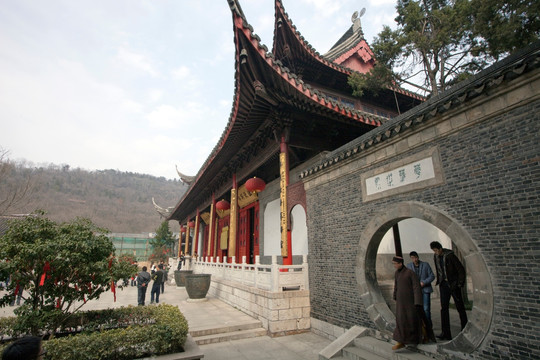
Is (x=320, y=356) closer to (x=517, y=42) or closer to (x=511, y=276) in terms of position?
(x=511, y=276)

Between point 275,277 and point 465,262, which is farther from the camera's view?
point 275,277

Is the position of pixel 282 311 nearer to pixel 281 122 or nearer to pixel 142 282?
pixel 281 122

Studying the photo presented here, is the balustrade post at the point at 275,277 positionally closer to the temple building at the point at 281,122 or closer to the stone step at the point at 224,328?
the temple building at the point at 281,122

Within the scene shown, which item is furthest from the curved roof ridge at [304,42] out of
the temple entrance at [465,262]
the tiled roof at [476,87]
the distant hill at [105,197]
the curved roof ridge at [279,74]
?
the distant hill at [105,197]

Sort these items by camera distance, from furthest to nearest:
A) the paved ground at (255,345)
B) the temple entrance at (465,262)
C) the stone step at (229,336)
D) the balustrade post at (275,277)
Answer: the balustrade post at (275,277) → the stone step at (229,336) → the paved ground at (255,345) → the temple entrance at (465,262)

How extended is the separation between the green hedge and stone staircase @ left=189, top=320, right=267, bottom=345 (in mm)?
1293

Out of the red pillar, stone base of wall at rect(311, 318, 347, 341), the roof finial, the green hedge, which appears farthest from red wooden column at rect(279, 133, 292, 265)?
the roof finial

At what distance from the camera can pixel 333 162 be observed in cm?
630

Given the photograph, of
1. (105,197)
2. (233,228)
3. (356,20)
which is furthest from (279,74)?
(105,197)

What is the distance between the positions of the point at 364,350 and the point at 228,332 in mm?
2947

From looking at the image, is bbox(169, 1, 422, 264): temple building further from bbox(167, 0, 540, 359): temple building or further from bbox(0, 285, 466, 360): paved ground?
bbox(0, 285, 466, 360): paved ground

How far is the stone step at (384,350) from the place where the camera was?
4052mm

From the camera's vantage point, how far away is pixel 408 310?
4180 mm

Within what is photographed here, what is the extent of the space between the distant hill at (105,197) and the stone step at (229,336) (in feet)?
186
